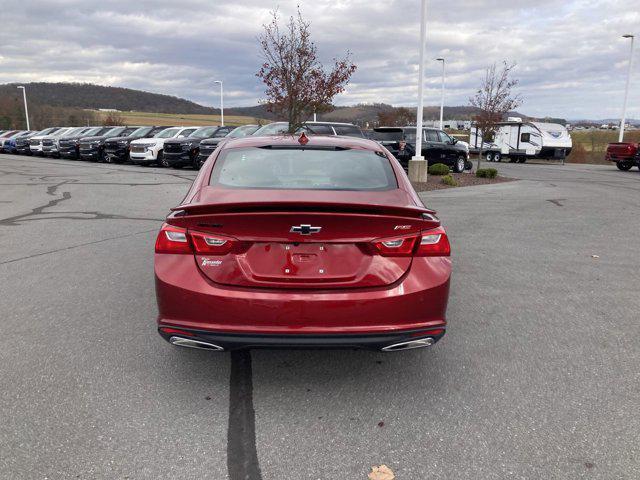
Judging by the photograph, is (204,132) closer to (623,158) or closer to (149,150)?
(149,150)

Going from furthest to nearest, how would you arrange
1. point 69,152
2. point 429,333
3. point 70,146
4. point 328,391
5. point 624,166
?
point 69,152 → point 70,146 → point 624,166 → point 328,391 → point 429,333

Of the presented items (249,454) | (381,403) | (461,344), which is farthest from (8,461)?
(461,344)

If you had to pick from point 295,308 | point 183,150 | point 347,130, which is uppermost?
point 347,130

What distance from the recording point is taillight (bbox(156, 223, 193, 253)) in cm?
315

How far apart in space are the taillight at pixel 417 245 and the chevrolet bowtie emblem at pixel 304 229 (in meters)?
0.36

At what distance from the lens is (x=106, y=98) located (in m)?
90.2

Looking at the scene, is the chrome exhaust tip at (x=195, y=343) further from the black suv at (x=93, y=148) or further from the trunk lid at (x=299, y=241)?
the black suv at (x=93, y=148)

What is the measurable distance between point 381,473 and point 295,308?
3.19ft

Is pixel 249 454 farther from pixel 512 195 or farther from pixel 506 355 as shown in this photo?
pixel 512 195

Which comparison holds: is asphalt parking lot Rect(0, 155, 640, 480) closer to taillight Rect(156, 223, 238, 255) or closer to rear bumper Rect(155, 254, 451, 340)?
rear bumper Rect(155, 254, 451, 340)

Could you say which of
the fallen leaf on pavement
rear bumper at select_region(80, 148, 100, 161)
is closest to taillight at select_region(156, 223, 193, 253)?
the fallen leaf on pavement

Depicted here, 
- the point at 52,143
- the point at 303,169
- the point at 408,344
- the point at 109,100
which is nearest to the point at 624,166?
the point at 303,169

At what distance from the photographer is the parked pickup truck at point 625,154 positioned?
24.9 meters

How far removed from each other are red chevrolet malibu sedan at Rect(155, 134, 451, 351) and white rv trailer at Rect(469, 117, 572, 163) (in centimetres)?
3037
